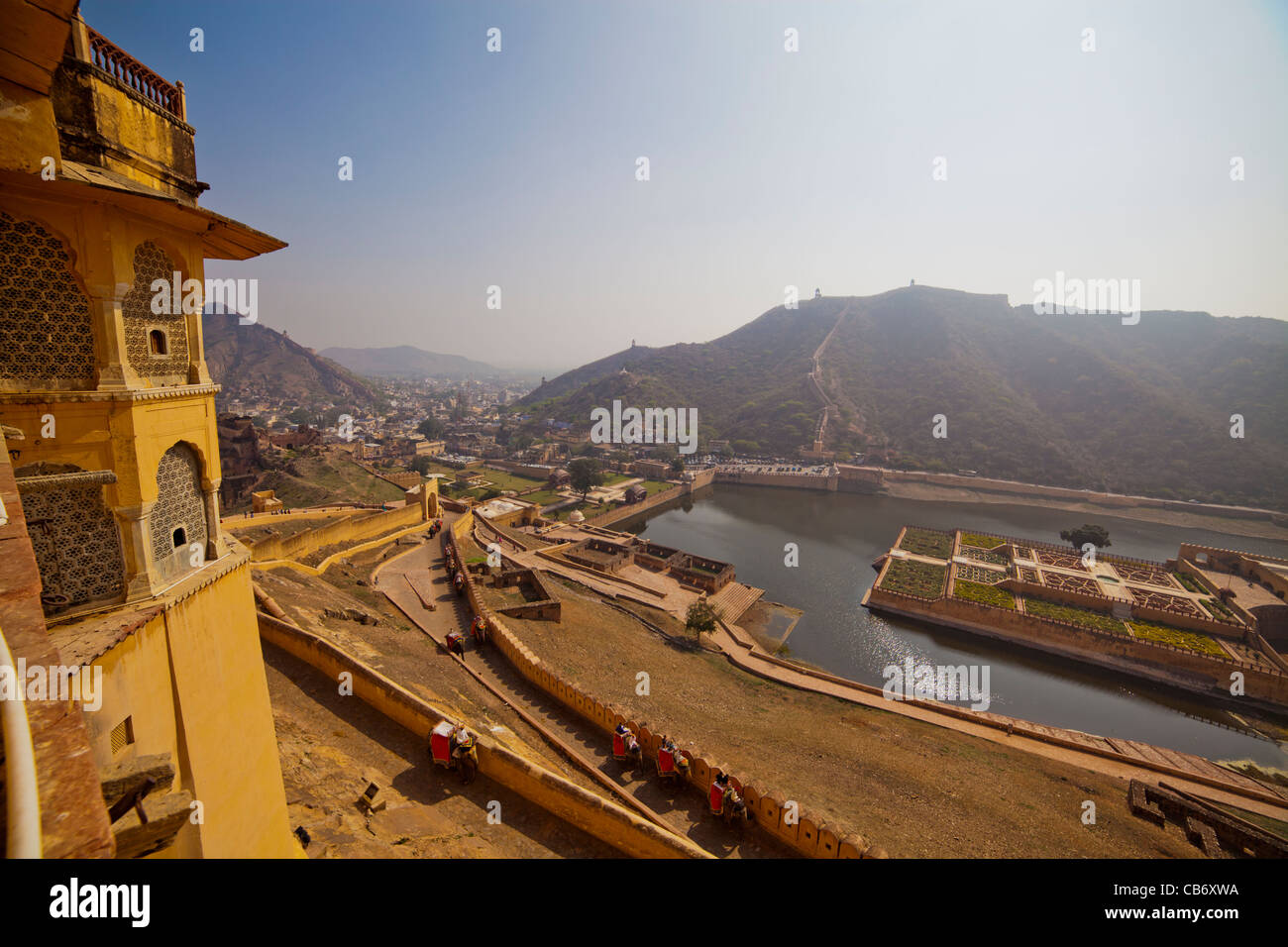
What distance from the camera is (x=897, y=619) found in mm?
31859

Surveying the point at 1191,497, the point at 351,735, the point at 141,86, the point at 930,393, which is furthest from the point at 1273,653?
the point at 930,393

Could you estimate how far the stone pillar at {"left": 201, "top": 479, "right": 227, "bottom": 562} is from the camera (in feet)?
19.0

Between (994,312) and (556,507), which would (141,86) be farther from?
(994,312)

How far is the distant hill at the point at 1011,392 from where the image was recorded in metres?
67.0

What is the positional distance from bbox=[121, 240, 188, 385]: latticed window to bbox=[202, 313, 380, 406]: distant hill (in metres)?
178

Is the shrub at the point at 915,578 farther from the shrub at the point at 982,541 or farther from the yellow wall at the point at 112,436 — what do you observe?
the yellow wall at the point at 112,436

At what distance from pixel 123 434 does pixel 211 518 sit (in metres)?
1.44

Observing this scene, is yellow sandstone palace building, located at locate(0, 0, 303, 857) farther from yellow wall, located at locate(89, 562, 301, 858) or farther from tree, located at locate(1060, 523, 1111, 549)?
tree, located at locate(1060, 523, 1111, 549)

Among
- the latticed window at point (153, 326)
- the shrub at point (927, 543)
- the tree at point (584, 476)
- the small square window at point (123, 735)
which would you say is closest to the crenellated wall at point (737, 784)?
the small square window at point (123, 735)

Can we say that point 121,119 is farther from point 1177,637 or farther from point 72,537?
point 1177,637

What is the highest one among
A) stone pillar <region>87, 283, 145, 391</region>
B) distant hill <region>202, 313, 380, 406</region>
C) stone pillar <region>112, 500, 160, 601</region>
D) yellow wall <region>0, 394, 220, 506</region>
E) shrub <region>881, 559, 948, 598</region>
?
distant hill <region>202, 313, 380, 406</region>

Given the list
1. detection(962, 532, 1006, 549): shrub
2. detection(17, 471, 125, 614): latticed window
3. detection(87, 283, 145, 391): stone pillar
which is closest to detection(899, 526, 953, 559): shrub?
detection(962, 532, 1006, 549): shrub

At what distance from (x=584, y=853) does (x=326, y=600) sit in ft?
37.4

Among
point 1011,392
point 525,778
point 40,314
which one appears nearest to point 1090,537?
point 525,778
